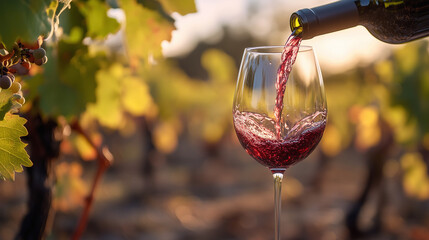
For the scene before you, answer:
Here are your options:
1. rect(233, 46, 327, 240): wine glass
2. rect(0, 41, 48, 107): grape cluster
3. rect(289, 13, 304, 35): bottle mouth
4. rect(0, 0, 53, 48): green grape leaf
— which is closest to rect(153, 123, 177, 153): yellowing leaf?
rect(233, 46, 327, 240): wine glass

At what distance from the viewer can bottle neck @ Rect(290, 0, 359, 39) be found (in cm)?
117

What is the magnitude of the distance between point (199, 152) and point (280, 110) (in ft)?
44.7

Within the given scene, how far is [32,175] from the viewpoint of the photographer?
157 cm

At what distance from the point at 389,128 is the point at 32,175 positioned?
494 centimetres

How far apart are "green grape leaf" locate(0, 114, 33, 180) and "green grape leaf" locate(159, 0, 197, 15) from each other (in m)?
0.57

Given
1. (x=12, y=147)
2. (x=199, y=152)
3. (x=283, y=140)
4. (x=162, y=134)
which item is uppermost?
(x=12, y=147)

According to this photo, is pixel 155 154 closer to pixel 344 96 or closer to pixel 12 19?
pixel 344 96

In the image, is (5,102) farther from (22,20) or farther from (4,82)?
(22,20)

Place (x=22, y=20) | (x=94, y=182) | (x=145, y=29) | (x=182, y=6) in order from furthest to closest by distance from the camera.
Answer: (x=94, y=182), (x=145, y=29), (x=182, y=6), (x=22, y=20)

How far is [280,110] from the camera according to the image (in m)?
1.36

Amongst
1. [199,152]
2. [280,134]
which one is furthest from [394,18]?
[199,152]

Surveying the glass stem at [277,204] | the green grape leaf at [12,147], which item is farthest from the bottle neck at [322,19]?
the green grape leaf at [12,147]

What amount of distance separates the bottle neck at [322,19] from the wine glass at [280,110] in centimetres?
12

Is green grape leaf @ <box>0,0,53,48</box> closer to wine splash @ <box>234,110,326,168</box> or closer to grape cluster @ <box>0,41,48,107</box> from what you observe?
grape cluster @ <box>0,41,48,107</box>
